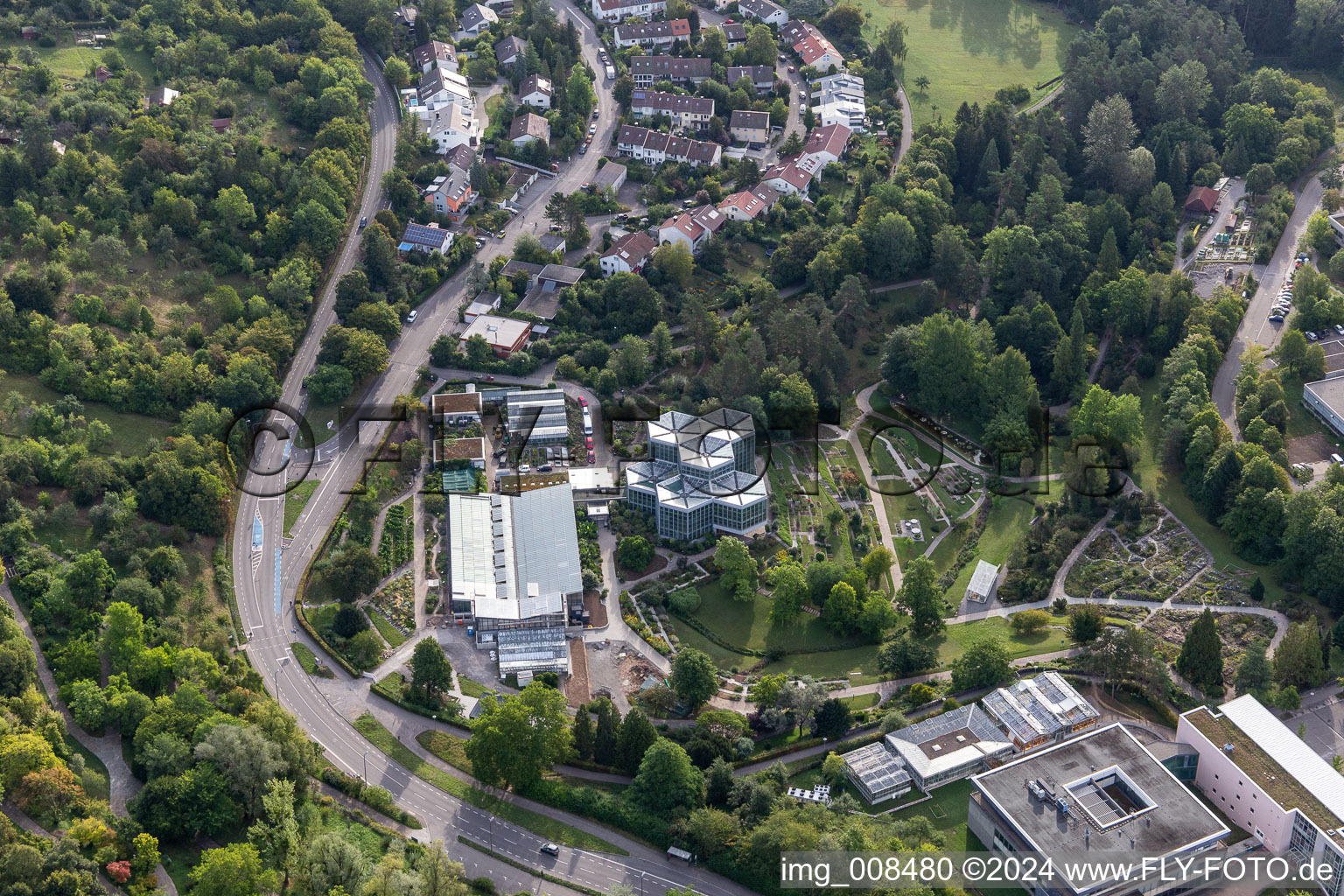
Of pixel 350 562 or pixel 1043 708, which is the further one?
pixel 350 562

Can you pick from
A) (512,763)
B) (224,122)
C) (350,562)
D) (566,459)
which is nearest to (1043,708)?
(512,763)

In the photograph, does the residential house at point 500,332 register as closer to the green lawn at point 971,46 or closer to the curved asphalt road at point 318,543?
the curved asphalt road at point 318,543

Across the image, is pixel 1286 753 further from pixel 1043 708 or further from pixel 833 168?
pixel 833 168

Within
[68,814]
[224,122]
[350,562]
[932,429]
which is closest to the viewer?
[68,814]

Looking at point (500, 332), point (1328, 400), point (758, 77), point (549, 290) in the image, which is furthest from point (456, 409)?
point (1328, 400)

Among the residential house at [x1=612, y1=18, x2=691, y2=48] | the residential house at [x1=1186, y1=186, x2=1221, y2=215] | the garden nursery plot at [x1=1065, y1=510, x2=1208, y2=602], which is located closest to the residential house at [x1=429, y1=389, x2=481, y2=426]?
the garden nursery plot at [x1=1065, y1=510, x2=1208, y2=602]

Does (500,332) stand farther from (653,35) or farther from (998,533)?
(653,35)
